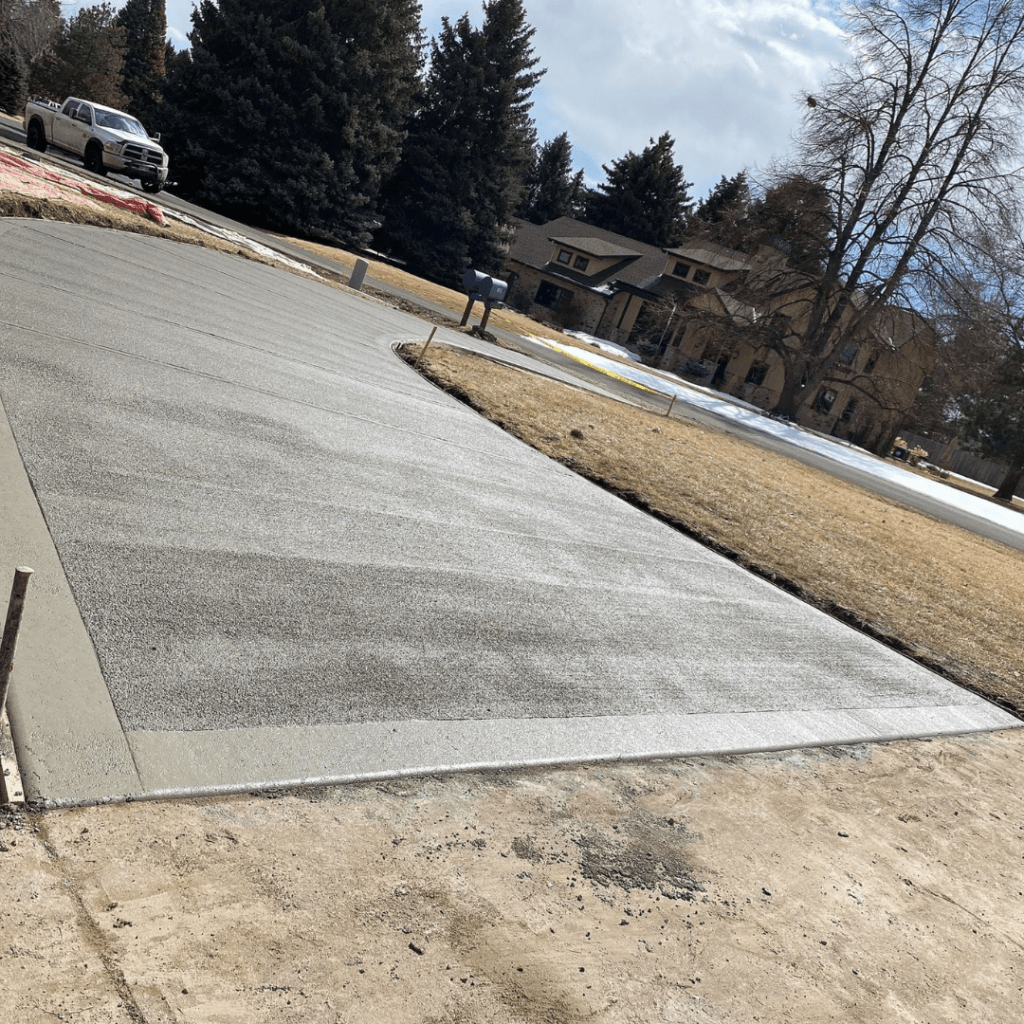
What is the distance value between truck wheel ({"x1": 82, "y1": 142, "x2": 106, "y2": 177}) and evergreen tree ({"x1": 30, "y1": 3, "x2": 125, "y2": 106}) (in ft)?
138

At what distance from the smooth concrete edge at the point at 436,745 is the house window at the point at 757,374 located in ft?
154

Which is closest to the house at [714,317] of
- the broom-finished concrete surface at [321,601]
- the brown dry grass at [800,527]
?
the brown dry grass at [800,527]

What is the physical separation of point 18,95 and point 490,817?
186 ft

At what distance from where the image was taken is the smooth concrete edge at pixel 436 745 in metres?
3.34

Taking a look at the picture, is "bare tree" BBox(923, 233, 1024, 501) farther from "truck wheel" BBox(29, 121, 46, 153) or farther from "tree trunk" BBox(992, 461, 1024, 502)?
"truck wheel" BBox(29, 121, 46, 153)

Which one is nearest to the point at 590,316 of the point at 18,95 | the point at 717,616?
the point at 18,95

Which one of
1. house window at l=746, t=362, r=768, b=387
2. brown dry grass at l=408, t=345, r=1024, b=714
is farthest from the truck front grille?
house window at l=746, t=362, r=768, b=387

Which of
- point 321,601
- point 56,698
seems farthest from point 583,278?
point 56,698

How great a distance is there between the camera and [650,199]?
76.1m

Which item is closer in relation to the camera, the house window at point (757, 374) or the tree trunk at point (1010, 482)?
the tree trunk at point (1010, 482)

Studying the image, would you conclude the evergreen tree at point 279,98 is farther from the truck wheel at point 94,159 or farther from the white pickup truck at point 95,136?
the truck wheel at point 94,159

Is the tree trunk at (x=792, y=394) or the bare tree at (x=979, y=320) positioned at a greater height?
the bare tree at (x=979, y=320)

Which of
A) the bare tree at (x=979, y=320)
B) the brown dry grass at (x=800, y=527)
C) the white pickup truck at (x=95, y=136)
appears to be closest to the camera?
the brown dry grass at (x=800, y=527)

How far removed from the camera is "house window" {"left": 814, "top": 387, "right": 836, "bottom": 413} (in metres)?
50.3
